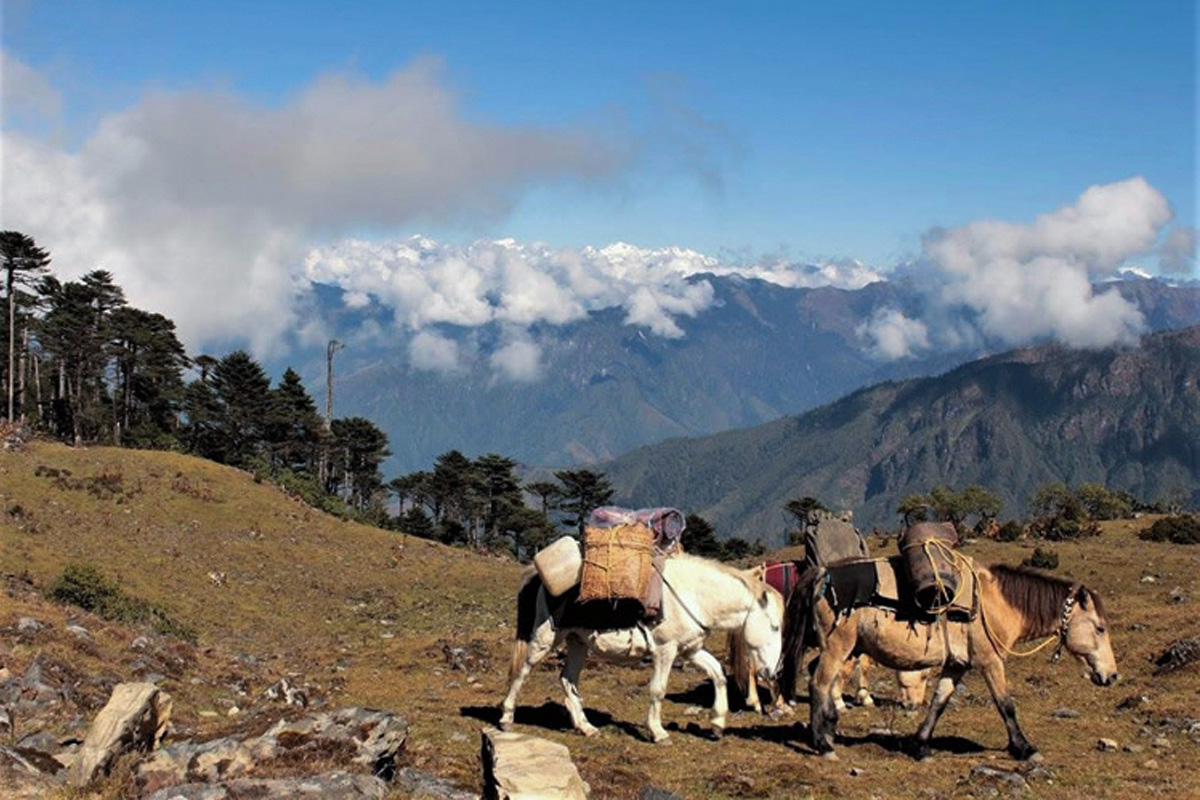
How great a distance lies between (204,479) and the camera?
169 feet

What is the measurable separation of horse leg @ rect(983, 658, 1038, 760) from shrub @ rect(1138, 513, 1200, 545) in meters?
32.2

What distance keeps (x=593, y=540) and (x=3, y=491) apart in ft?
127

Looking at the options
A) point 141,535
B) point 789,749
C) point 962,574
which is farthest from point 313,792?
point 141,535

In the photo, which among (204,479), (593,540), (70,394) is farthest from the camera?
(70,394)

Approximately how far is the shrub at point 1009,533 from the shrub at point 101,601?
38.5 metres

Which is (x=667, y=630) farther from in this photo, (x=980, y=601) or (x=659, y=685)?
(x=980, y=601)

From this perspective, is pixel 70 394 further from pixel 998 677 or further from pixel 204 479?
pixel 998 677

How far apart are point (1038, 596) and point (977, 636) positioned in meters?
1.26

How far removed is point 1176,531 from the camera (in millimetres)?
39906

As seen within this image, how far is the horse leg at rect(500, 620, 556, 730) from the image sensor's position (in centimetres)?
1506

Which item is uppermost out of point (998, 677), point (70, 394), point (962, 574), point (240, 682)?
point (70, 394)

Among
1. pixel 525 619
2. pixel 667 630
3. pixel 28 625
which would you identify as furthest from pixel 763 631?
pixel 28 625

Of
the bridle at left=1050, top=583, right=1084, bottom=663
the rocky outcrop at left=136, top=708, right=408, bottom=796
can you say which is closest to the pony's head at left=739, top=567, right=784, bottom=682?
the bridle at left=1050, top=583, right=1084, bottom=663

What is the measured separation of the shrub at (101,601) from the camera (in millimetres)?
25203
